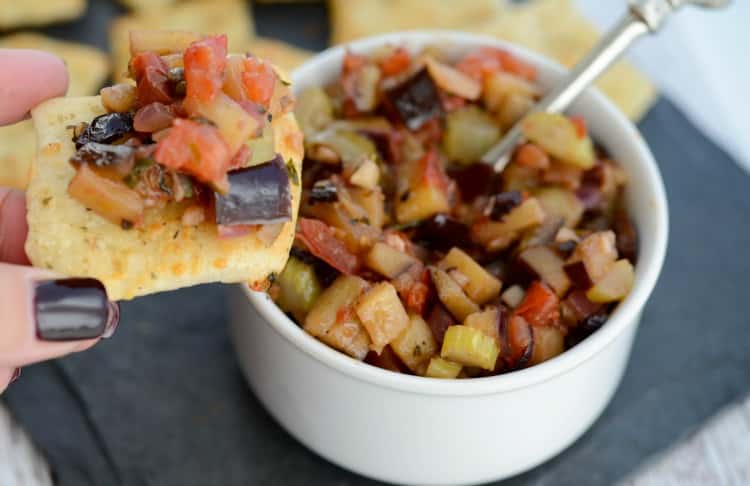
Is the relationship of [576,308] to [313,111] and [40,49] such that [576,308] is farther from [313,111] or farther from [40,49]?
[40,49]

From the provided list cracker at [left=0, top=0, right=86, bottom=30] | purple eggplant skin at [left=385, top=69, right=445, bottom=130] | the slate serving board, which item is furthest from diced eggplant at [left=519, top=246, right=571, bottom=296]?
cracker at [left=0, top=0, right=86, bottom=30]

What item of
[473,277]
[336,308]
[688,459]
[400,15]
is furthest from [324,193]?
[400,15]

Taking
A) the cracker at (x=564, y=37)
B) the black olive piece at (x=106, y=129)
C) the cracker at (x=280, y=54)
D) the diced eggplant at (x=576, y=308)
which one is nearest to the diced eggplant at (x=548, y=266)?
the diced eggplant at (x=576, y=308)

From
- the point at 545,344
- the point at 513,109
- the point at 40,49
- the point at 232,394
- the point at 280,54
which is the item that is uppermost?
the point at 513,109

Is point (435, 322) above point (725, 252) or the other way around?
above

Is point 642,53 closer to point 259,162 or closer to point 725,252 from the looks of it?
point 725,252

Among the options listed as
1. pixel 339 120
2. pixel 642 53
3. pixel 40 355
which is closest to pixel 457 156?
pixel 339 120
